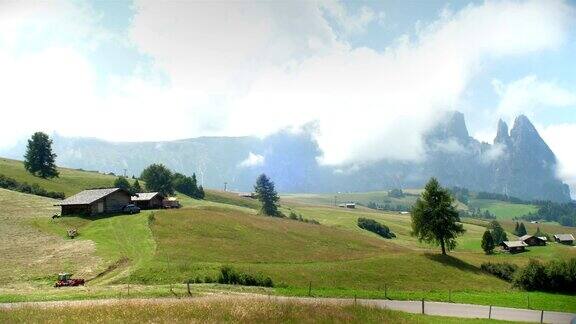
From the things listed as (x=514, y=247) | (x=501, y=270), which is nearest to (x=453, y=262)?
(x=501, y=270)

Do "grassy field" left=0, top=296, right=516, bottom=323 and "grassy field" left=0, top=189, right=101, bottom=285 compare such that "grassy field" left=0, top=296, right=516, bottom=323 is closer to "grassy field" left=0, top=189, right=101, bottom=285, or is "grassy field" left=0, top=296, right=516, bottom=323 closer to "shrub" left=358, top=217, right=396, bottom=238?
"grassy field" left=0, top=189, right=101, bottom=285

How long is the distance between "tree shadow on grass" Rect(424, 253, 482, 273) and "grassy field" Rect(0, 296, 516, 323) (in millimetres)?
52390

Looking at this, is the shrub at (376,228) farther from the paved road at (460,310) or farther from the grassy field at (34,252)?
the paved road at (460,310)

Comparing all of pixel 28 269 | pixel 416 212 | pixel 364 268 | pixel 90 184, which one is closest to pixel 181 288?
pixel 28 269

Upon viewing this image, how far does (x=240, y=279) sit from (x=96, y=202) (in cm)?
5537

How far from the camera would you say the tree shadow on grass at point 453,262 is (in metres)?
82.2

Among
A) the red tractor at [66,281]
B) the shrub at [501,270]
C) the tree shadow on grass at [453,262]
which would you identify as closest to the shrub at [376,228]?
the tree shadow on grass at [453,262]

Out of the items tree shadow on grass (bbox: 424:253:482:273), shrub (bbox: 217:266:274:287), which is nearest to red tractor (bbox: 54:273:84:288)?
shrub (bbox: 217:266:274:287)

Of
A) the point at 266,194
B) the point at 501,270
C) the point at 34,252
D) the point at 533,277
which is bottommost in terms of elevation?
the point at 34,252

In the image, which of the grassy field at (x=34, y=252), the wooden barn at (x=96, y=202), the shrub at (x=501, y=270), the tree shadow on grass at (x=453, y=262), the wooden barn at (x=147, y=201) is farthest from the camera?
the wooden barn at (x=147, y=201)

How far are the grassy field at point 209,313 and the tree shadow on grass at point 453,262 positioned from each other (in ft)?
172

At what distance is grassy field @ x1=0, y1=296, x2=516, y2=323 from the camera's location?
27953 millimetres

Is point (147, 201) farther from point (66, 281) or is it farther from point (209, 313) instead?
point (209, 313)

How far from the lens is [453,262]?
3332 inches
